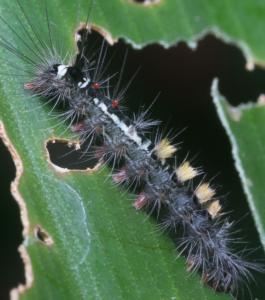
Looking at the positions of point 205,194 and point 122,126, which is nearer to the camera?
point 122,126

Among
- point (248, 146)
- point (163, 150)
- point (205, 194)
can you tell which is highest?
point (248, 146)

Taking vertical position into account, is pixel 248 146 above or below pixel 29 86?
above

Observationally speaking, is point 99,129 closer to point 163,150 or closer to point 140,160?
point 140,160

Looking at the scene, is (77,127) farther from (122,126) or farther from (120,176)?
(120,176)

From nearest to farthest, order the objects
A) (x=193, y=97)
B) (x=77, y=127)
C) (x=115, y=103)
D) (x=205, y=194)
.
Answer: (x=77, y=127) → (x=115, y=103) → (x=205, y=194) → (x=193, y=97)

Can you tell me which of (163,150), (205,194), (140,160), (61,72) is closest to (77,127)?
(61,72)

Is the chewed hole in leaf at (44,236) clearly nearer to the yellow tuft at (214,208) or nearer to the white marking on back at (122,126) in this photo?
the white marking on back at (122,126)

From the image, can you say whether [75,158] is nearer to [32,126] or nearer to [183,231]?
[32,126]

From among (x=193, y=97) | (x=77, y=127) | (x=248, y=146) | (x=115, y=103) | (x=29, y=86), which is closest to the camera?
(x=248, y=146)
